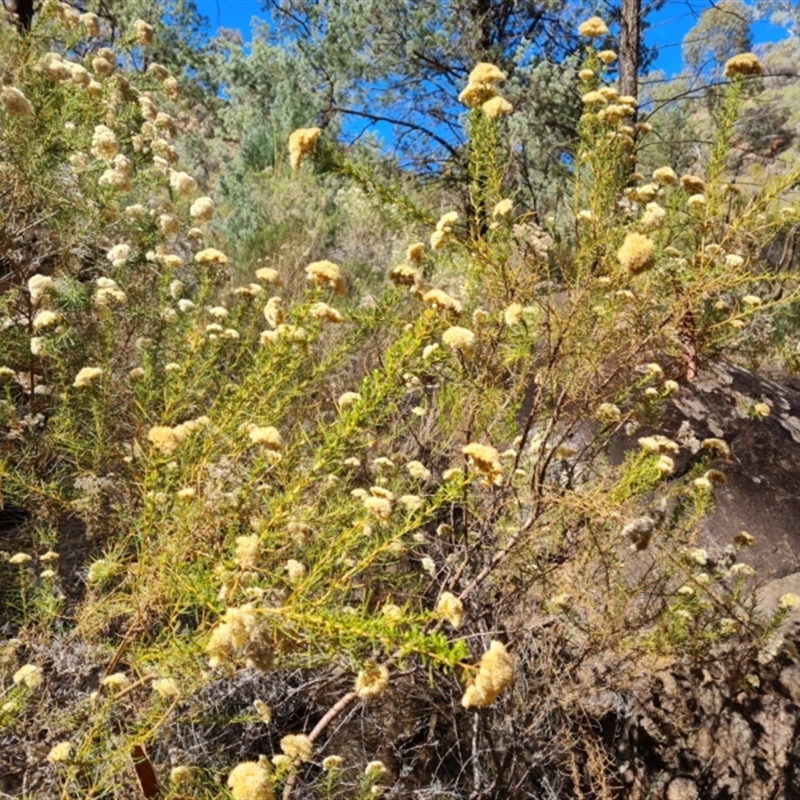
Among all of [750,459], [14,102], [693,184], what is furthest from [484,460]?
[750,459]

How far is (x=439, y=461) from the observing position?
2.70m

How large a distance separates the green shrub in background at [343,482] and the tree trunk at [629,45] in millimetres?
3965

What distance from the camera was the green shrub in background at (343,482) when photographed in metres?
1.41

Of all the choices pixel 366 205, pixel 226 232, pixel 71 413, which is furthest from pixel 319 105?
pixel 71 413

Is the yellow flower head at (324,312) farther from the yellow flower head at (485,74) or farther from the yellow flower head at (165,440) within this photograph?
the yellow flower head at (485,74)

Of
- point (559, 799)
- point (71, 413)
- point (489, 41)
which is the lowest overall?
point (559, 799)

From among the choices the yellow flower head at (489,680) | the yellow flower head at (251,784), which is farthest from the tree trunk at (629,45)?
the yellow flower head at (251,784)

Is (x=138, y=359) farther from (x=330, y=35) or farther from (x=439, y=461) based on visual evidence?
(x=330, y=35)

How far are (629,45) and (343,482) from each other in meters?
5.03

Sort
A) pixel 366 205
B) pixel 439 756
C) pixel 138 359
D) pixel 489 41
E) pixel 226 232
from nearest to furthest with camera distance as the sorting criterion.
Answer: pixel 439 756 < pixel 138 359 < pixel 226 232 < pixel 366 205 < pixel 489 41

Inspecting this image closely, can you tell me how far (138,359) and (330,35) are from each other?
5.62 m

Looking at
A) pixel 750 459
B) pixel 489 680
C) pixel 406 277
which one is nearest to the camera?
pixel 489 680

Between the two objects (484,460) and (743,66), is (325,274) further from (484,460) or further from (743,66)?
(743,66)

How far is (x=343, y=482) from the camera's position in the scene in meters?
2.01
